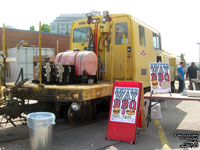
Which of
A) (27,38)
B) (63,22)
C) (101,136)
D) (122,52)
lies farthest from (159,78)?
(63,22)

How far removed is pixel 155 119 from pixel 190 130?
1.30 meters

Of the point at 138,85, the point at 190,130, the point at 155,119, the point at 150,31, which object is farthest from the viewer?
the point at 150,31

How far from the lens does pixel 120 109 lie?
5152 millimetres

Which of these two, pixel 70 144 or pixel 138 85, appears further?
pixel 138 85

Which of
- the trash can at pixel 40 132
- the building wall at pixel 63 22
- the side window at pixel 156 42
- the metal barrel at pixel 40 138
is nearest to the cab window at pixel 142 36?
the side window at pixel 156 42

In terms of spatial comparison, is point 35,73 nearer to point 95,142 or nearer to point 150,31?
point 95,142

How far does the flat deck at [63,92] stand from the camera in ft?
15.3

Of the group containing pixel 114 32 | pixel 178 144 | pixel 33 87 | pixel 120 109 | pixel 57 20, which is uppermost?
pixel 57 20

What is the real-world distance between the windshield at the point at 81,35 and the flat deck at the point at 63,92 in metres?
2.85

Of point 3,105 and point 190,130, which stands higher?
point 3,105

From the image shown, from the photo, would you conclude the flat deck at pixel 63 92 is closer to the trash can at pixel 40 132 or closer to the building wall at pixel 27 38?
the trash can at pixel 40 132

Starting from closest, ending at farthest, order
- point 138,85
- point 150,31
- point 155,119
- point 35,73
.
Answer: point 138,85 → point 35,73 → point 155,119 → point 150,31

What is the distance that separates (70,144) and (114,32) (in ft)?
Result: 12.7

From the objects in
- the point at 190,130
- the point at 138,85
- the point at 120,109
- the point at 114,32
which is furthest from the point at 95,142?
the point at 114,32
